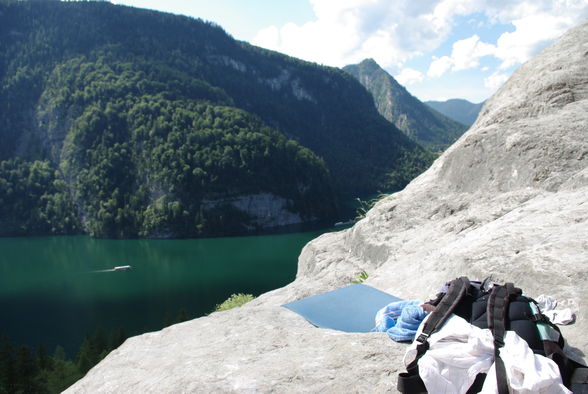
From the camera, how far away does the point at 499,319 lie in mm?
2748

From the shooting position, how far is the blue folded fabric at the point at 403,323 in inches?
130

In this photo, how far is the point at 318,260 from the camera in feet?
29.9

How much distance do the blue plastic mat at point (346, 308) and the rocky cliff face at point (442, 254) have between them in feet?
0.61

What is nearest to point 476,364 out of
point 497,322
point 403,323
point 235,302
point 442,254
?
point 497,322

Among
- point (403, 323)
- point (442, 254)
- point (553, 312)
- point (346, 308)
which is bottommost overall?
point (346, 308)

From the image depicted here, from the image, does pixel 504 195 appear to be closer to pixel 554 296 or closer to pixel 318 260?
pixel 554 296

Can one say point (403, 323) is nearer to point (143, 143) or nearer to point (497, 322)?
point (497, 322)

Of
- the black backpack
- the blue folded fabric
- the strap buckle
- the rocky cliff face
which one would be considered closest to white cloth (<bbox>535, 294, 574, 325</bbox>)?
the rocky cliff face

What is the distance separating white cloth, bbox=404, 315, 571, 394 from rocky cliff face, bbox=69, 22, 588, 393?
37cm

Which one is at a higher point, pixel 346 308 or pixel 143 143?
pixel 143 143

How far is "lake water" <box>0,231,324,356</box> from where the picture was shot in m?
40.8

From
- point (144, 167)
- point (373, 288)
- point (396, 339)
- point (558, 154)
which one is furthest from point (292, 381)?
point (144, 167)

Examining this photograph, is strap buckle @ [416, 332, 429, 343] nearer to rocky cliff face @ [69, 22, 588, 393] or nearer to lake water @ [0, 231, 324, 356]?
rocky cliff face @ [69, 22, 588, 393]

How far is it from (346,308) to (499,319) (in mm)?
2016
